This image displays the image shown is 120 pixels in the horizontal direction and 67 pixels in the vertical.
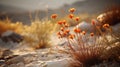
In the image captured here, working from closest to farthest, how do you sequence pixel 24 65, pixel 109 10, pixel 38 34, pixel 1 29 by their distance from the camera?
pixel 24 65
pixel 38 34
pixel 109 10
pixel 1 29

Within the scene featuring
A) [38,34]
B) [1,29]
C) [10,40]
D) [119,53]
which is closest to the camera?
[119,53]

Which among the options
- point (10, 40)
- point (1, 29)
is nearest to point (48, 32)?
point (10, 40)

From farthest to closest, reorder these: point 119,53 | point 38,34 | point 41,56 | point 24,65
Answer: point 38,34, point 41,56, point 24,65, point 119,53

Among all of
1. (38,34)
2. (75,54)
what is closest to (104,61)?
(75,54)

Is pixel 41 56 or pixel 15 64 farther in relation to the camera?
pixel 41 56

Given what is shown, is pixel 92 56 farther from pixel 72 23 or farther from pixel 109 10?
pixel 72 23

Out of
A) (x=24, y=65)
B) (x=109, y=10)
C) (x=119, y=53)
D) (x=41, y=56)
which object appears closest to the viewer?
(x=119, y=53)

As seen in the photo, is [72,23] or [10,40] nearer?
[10,40]

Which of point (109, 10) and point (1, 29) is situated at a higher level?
point (109, 10)

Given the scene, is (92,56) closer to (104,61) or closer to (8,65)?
(104,61)
